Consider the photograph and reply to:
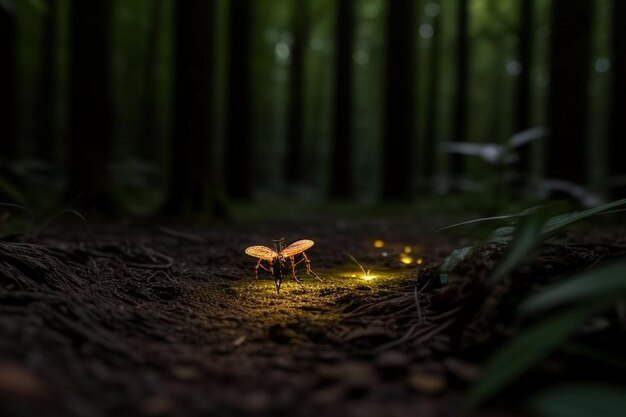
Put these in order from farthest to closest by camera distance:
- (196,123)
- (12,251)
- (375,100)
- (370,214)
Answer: (375,100), (370,214), (196,123), (12,251)

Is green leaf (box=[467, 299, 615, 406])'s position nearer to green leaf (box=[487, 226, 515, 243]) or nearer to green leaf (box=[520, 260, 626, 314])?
green leaf (box=[520, 260, 626, 314])

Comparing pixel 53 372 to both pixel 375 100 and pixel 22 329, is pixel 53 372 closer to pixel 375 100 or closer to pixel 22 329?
pixel 22 329

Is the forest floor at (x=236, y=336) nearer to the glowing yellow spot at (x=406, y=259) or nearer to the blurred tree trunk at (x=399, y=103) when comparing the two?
the glowing yellow spot at (x=406, y=259)

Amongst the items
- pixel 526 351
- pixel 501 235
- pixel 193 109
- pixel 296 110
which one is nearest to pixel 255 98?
pixel 296 110

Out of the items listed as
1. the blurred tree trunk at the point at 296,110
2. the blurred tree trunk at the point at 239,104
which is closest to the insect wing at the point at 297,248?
the blurred tree trunk at the point at 239,104

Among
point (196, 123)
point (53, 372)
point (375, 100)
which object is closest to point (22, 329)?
point (53, 372)

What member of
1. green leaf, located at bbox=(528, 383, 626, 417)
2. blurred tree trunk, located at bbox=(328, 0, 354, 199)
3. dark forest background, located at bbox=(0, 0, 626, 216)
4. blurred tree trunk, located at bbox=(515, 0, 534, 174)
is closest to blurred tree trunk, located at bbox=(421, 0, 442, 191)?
dark forest background, located at bbox=(0, 0, 626, 216)
